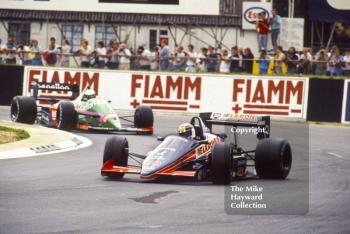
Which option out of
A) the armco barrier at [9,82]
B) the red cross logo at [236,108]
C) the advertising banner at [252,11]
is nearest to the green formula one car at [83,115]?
the red cross logo at [236,108]

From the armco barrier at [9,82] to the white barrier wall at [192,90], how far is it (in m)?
0.23

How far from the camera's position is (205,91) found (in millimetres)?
33250

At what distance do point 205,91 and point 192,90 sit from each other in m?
0.42

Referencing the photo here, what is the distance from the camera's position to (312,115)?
31.9 meters

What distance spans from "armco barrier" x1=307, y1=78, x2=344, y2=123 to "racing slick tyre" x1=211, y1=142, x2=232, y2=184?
16.4m

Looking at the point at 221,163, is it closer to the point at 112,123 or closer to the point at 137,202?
the point at 137,202

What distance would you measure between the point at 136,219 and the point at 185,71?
22.1 m

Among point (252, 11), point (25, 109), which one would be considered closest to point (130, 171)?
point (25, 109)

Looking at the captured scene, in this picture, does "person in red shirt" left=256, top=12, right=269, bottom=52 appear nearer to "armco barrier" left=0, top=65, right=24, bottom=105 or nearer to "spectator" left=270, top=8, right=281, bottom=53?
"spectator" left=270, top=8, right=281, bottom=53

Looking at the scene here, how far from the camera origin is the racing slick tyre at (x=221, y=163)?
51.1 ft

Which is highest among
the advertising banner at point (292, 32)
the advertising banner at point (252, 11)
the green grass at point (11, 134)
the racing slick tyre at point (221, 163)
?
the advertising banner at point (252, 11)

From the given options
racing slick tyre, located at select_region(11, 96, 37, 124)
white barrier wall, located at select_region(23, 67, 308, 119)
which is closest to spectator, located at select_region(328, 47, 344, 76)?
white barrier wall, located at select_region(23, 67, 308, 119)

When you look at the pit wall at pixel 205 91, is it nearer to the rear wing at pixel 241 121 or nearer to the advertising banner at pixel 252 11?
the advertising banner at pixel 252 11

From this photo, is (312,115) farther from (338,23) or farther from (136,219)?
(136,219)
